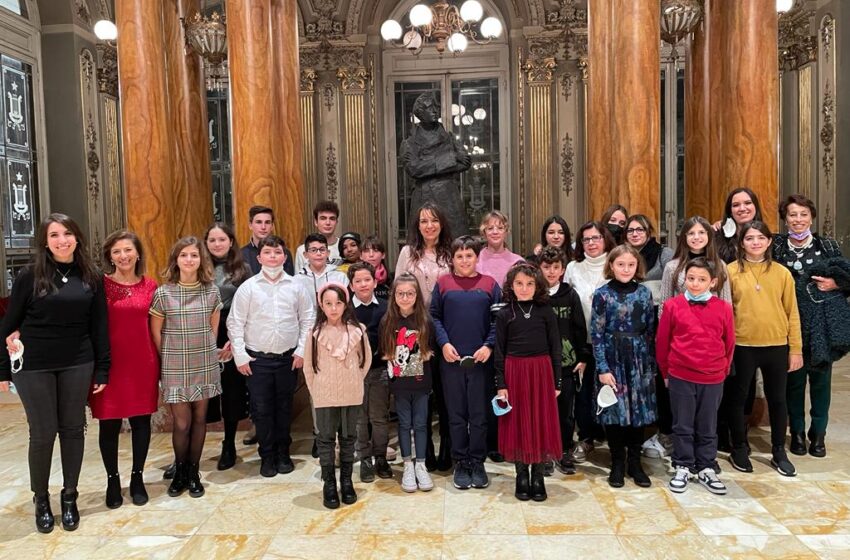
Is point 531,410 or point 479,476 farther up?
point 531,410

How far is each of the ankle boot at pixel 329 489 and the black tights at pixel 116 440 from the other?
1.25m

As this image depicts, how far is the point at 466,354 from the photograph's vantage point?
4.83m

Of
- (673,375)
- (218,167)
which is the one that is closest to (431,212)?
(673,375)

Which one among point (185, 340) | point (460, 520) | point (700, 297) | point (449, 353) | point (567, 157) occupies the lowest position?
point (460, 520)

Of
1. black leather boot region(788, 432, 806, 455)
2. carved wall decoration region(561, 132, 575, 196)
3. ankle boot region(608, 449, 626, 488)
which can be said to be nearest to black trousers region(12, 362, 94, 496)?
ankle boot region(608, 449, 626, 488)

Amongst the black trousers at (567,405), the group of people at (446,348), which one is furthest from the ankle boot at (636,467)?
the black trousers at (567,405)

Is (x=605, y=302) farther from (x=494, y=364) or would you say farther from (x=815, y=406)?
(x=815, y=406)

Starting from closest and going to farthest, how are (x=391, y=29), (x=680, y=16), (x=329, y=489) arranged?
1. (x=329, y=489)
2. (x=680, y=16)
3. (x=391, y=29)

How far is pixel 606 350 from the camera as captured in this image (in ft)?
15.9

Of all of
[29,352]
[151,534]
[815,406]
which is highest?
[29,352]

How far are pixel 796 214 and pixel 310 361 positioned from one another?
12.0ft

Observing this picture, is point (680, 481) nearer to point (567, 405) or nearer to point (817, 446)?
point (567, 405)

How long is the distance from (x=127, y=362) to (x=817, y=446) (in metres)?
5.09

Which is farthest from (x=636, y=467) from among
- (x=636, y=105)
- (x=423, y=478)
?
(x=636, y=105)
